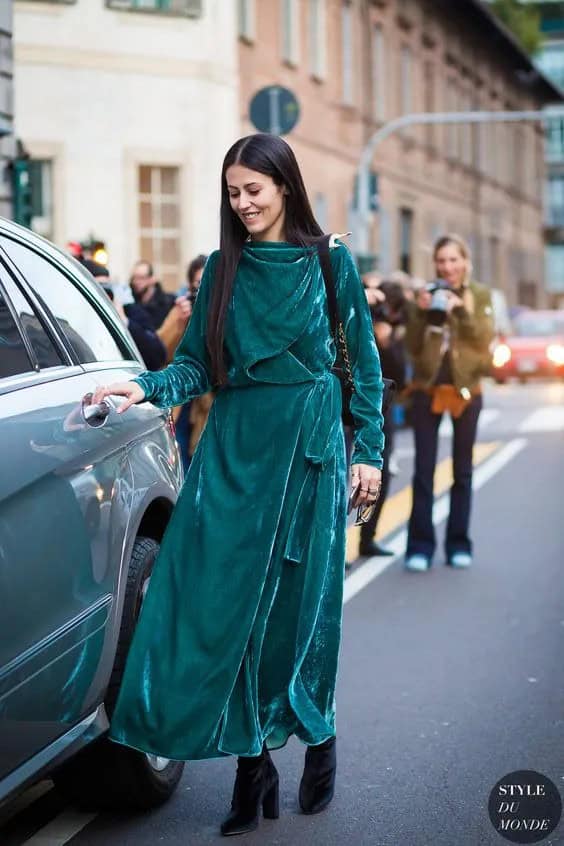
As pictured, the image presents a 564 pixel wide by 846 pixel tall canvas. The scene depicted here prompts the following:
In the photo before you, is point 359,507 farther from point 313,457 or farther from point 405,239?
point 405,239

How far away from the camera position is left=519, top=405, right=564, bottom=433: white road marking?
20.9 m

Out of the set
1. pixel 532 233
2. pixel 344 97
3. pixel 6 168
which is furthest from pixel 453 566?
pixel 532 233

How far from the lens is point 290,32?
29.3 m

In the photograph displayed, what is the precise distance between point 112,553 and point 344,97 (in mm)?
29159

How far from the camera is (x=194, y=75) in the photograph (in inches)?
990

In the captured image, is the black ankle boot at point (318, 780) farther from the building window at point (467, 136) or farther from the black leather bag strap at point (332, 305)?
the building window at point (467, 136)

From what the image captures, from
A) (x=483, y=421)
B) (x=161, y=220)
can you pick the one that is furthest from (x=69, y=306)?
(x=161, y=220)

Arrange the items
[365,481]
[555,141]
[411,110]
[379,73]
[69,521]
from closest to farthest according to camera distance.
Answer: [69,521]
[365,481]
[379,73]
[411,110]
[555,141]

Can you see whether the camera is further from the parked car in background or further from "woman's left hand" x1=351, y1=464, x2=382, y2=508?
"woman's left hand" x1=351, y1=464, x2=382, y2=508

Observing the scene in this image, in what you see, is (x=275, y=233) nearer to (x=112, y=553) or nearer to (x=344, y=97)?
(x=112, y=553)

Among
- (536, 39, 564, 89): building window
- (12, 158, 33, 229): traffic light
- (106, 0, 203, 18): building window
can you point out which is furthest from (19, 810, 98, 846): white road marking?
(536, 39, 564, 89): building window

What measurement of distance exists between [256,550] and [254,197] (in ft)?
2.99

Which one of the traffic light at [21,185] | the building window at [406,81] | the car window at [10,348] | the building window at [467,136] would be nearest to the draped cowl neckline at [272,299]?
the car window at [10,348]

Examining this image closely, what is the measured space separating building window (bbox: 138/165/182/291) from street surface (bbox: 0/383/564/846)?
14.5 meters
